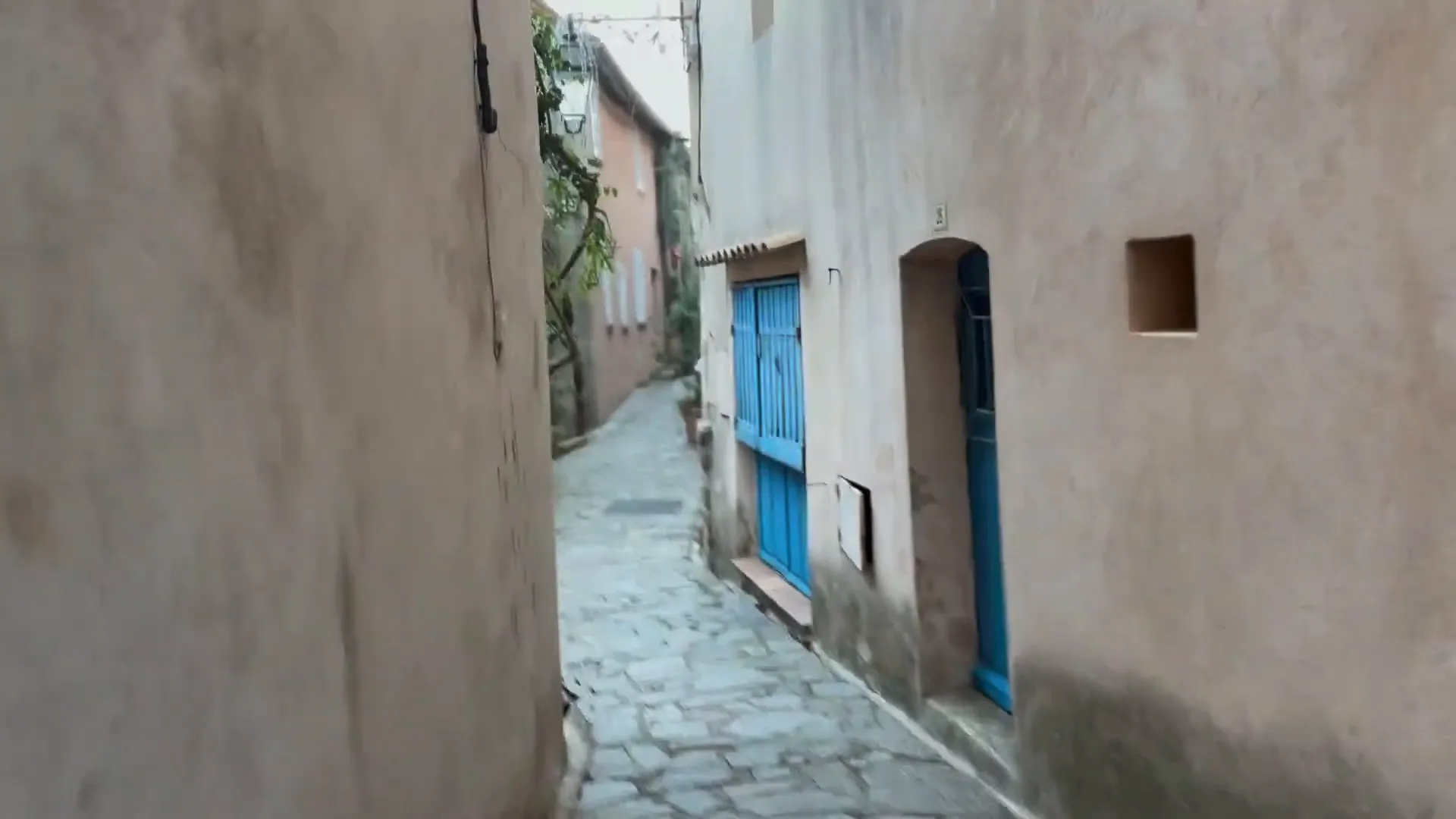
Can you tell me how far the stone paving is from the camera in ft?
16.7

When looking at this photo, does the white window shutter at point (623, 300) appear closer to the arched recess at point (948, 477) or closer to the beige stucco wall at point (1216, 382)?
the arched recess at point (948, 477)

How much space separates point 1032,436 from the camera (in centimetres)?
444

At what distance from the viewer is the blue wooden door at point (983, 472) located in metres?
5.44

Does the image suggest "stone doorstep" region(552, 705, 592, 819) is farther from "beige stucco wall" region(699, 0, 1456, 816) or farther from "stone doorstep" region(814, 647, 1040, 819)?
"beige stucco wall" region(699, 0, 1456, 816)

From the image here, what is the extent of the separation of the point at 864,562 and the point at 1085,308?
2601mm

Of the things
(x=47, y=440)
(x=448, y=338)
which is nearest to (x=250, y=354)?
(x=47, y=440)

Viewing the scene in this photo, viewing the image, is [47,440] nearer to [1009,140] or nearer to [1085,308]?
[1085,308]

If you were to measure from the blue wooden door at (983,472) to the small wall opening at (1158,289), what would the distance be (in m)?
1.57

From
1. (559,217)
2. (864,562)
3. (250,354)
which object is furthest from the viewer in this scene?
(559,217)

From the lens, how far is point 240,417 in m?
2.07

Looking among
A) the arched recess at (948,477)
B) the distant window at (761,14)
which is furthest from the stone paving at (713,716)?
the distant window at (761,14)

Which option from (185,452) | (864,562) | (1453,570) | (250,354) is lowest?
(864,562)

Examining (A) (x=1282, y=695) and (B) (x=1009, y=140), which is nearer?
(A) (x=1282, y=695)

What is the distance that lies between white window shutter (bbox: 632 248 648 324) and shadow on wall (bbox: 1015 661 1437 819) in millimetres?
20102
